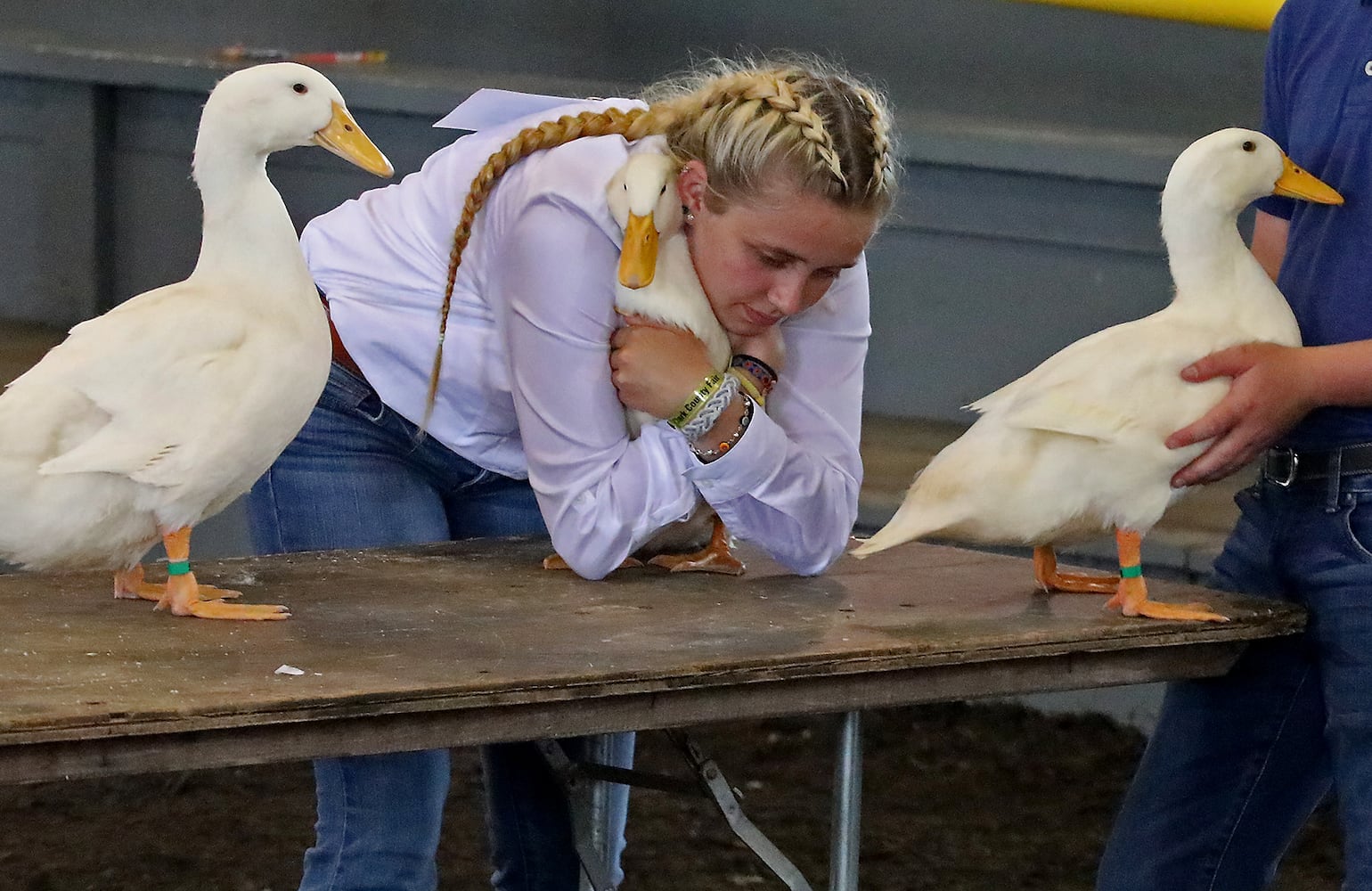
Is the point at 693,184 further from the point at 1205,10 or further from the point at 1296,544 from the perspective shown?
the point at 1205,10

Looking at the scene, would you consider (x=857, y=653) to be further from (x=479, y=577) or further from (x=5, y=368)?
(x=5, y=368)

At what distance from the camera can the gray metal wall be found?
13.7 ft

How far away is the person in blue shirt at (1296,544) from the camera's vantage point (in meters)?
1.67

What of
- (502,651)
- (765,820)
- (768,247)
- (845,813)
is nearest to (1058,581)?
(845,813)

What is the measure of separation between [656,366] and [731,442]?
107 mm

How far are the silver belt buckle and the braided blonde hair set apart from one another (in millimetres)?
473

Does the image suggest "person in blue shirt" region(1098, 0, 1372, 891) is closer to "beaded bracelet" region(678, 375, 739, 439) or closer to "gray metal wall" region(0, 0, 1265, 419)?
"beaded bracelet" region(678, 375, 739, 439)

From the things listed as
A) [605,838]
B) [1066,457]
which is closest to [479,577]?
[605,838]

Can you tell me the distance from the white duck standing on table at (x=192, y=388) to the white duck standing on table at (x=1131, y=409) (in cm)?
62

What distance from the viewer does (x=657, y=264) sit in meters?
1.74

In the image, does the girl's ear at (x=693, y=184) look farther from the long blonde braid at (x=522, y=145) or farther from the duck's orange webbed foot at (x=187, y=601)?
the duck's orange webbed foot at (x=187, y=601)

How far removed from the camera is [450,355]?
187cm

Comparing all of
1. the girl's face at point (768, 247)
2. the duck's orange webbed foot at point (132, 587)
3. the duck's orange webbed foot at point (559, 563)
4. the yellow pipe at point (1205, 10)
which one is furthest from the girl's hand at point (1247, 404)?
the yellow pipe at point (1205, 10)

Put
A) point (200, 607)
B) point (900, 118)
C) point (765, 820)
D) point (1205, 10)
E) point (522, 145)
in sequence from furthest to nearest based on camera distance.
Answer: point (900, 118), point (1205, 10), point (765, 820), point (522, 145), point (200, 607)
